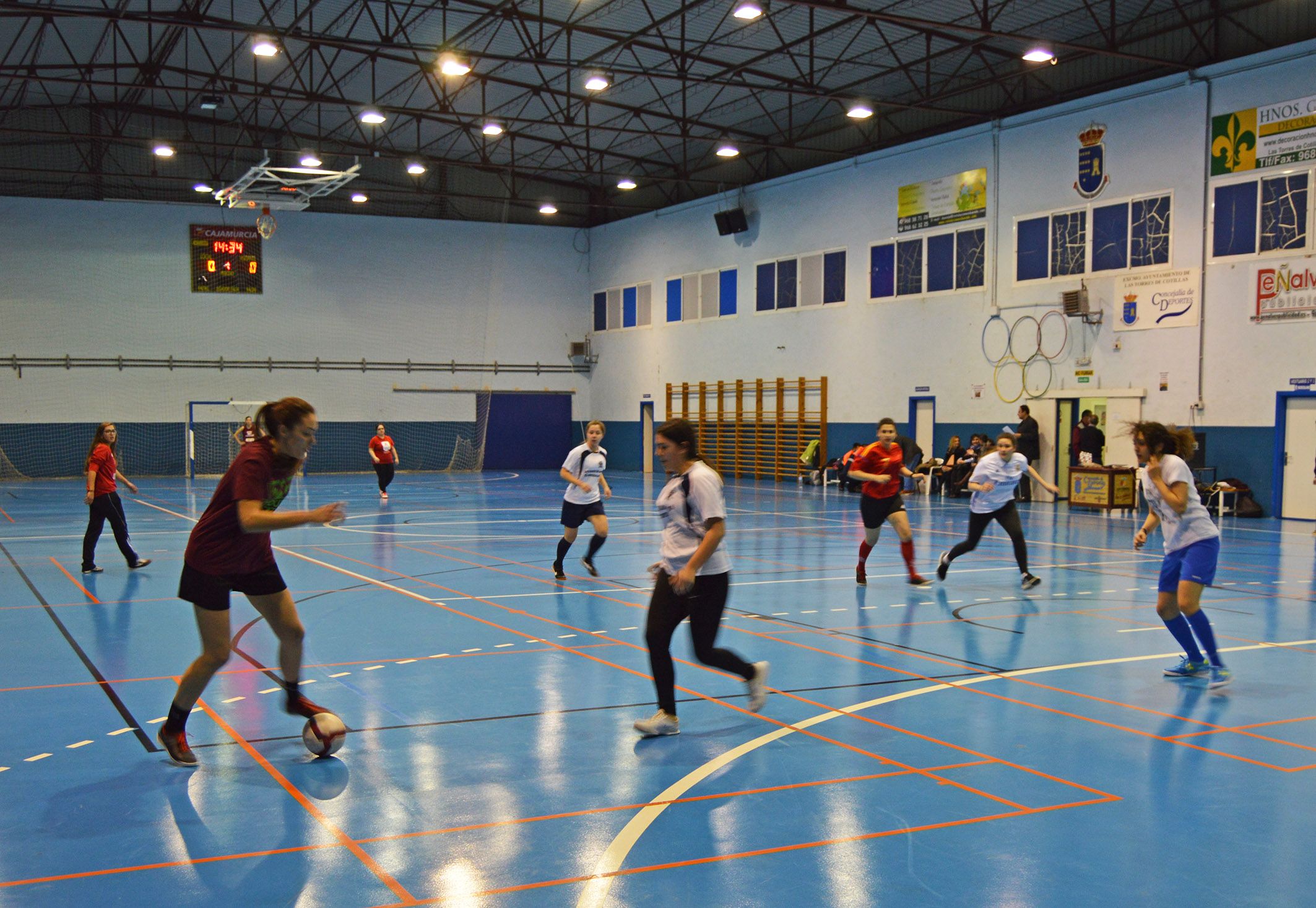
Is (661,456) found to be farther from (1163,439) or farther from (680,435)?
(1163,439)

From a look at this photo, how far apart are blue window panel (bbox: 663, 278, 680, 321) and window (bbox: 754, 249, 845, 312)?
4.23 meters


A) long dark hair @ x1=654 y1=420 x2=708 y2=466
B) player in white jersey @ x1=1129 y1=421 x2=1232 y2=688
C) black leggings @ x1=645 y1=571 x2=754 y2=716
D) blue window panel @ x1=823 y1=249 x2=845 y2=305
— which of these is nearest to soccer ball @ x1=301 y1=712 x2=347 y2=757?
black leggings @ x1=645 y1=571 x2=754 y2=716

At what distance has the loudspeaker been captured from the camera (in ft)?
116

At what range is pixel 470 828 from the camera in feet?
17.0

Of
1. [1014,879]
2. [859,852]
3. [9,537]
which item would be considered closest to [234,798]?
[859,852]

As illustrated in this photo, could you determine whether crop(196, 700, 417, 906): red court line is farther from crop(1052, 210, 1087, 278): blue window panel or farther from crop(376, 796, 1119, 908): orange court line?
crop(1052, 210, 1087, 278): blue window panel

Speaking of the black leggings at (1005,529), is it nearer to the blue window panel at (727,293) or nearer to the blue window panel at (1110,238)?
the blue window panel at (1110,238)

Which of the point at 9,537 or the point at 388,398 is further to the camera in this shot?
the point at 388,398

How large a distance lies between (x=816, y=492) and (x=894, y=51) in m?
11.3

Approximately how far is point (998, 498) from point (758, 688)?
22.3 ft

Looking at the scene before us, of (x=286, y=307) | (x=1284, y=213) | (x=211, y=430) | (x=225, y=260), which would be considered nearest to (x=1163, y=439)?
(x=1284, y=213)

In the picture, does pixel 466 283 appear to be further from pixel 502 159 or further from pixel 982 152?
pixel 982 152

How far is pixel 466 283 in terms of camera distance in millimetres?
42062

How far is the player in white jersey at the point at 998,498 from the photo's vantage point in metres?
12.8
